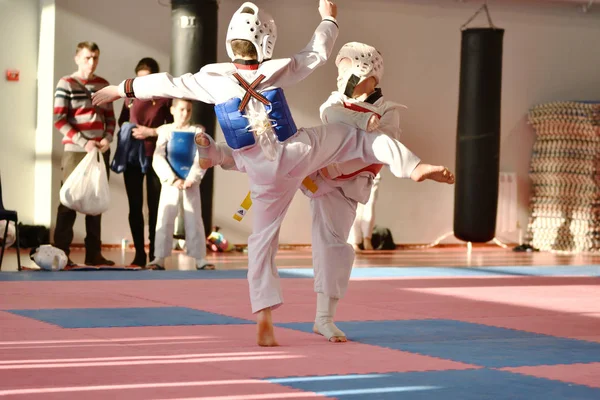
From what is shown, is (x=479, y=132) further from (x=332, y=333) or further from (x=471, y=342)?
(x=332, y=333)

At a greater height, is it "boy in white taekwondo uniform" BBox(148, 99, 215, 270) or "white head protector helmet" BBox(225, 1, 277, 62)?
"white head protector helmet" BBox(225, 1, 277, 62)

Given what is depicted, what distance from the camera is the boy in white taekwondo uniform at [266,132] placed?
400 cm

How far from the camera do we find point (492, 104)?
9.86 metres

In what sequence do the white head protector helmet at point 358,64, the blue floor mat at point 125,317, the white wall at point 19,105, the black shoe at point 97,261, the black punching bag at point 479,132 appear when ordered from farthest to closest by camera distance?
the white wall at point 19,105, the black punching bag at point 479,132, the black shoe at point 97,261, the blue floor mat at point 125,317, the white head protector helmet at point 358,64

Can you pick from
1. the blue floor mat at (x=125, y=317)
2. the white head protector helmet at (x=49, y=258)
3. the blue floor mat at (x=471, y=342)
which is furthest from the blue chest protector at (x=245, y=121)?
the white head protector helmet at (x=49, y=258)

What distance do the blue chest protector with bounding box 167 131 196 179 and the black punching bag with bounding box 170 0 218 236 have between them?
1287mm

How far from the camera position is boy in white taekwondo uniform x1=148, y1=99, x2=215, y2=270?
7.73 m

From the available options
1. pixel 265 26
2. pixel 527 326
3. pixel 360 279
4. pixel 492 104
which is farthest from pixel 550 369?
pixel 492 104

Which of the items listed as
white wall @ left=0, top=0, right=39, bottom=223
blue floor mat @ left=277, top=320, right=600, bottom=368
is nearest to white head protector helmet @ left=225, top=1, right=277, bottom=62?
blue floor mat @ left=277, top=320, right=600, bottom=368

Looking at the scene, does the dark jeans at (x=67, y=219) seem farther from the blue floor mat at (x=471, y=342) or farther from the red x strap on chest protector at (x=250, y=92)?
the red x strap on chest protector at (x=250, y=92)

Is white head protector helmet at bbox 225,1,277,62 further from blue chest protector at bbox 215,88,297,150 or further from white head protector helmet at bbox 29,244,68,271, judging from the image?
white head protector helmet at bbox 29,244,68,271

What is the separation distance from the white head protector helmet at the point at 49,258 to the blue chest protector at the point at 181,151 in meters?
1.09

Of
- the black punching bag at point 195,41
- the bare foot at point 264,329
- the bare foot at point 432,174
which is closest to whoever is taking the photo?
the bare foot at point 432,174

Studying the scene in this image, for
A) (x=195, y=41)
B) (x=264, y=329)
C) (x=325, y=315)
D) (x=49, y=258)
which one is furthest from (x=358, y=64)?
(x=195, y=41)
